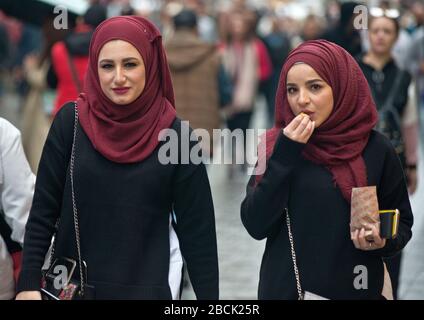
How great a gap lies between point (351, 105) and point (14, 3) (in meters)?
5.69

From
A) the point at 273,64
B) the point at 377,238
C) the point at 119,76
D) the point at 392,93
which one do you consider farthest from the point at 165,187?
the point at 273,64

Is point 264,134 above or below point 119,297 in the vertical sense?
above

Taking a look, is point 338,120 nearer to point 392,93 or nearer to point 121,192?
point 121,192

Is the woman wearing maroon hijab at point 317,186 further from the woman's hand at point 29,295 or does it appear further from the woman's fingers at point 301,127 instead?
the woman's hand at point 29,295

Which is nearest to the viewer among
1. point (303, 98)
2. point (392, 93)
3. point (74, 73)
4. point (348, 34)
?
point (303, 98)

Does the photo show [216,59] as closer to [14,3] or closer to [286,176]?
[14,3]

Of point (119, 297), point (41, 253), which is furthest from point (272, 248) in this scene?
point (41, 253)

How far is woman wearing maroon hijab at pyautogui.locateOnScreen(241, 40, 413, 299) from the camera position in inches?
159

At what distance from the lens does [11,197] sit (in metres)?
4.29

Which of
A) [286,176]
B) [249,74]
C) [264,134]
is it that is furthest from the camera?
[249,74]

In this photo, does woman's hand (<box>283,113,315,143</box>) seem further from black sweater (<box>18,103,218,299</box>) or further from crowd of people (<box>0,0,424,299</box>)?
black sweater (<box>18,103,218,299</box>)

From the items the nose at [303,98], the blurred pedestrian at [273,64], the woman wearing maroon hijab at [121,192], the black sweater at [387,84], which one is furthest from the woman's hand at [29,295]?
the blurred pedestrian at [273,64]

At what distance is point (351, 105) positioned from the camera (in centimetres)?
415

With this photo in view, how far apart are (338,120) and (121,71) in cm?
82
